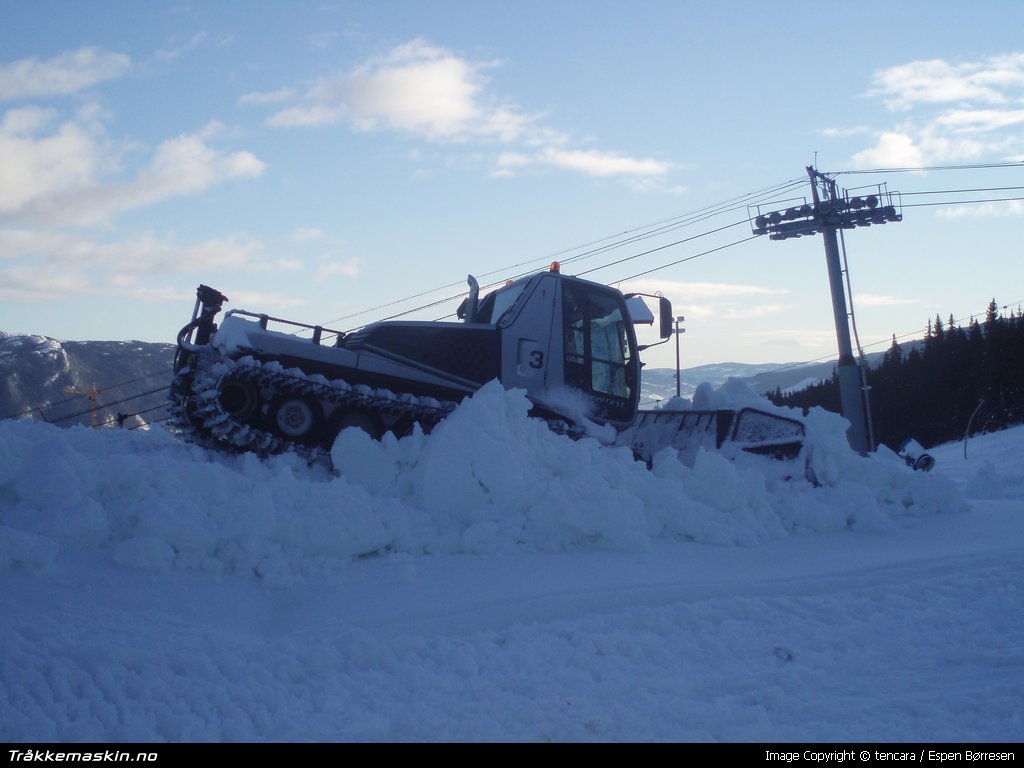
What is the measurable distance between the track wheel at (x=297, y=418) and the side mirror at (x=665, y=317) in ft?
13.8

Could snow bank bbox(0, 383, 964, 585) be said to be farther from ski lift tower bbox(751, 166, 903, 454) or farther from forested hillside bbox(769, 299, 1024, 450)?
forested hillside bbox(769, 299, 1024, 450)

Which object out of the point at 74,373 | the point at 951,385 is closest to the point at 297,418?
the point at 74,373

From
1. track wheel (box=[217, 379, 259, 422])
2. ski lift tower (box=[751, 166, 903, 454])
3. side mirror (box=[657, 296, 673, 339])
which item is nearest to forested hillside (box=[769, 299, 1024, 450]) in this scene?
ski lift tower (box=[751, 166, 903, 454])

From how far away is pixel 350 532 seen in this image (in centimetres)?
513

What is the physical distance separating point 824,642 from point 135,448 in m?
5.83

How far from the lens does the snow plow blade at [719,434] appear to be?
8.41 meters

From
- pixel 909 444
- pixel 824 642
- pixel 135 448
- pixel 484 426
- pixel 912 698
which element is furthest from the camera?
pixel 909 444

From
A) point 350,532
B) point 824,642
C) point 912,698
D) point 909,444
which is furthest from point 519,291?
point 909,444

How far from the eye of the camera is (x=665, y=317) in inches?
381

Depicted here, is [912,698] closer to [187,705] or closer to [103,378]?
[187,705]

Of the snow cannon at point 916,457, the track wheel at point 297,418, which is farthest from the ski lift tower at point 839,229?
the track wheel at point 297,418

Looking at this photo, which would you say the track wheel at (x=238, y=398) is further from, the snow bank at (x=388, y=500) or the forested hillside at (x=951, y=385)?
the forested hillside at (x=951, y=385)

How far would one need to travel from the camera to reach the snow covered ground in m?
3.33

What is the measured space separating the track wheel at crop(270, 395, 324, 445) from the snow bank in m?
0.59
